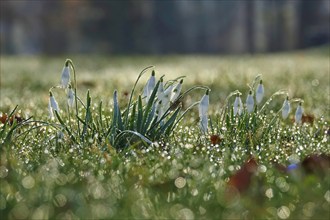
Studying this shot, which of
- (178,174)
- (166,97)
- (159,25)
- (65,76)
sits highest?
(65,76)

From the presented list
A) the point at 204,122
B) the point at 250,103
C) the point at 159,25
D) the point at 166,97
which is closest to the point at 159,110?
the point at 166,97

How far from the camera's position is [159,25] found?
31.8 m

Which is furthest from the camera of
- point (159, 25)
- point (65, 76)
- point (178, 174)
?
point (159, 25)

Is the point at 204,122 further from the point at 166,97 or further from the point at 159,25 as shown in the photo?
the point at 159,25

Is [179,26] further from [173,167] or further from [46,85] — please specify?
[173,167]

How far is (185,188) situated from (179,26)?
30609 mm

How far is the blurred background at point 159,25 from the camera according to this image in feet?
99.8

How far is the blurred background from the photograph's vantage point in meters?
30.4

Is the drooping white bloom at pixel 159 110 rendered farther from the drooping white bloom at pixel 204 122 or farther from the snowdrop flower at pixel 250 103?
the snowdrop flower at pixel 250 103

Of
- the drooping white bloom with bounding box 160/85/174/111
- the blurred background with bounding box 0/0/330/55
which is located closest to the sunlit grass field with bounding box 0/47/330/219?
the drooping white bloom with bounding box 160/85/174/111

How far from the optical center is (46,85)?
337 inches

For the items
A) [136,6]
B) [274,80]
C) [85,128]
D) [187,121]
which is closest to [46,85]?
[274,80]

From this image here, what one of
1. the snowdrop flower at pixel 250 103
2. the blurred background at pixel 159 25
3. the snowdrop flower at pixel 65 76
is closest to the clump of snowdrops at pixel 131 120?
the snowdrop flower at pixel 65 76

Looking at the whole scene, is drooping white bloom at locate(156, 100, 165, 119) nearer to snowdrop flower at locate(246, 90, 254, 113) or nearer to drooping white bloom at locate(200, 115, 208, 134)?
drooping white bloom at locate(200, 115, 208, 134)
